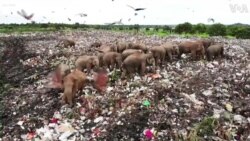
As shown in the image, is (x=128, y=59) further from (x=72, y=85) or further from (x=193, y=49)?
(x=193, y=49)

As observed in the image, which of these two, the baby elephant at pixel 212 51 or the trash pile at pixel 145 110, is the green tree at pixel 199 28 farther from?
the trash pile at pixel 145 110

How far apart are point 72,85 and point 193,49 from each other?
5710mm

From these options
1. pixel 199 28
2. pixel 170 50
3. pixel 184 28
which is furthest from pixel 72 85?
pixel 184 28

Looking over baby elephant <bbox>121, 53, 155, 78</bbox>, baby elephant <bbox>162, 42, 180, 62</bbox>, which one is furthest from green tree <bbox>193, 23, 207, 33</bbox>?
baby elephant <bbox>121, 53, 155, 78</bbox>

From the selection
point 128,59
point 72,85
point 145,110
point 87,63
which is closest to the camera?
point 145,110

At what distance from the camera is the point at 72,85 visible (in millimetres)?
12664

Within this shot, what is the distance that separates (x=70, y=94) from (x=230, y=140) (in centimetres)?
416

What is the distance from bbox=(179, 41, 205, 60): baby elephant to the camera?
1689 cm

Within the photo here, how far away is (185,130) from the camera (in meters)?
10.6

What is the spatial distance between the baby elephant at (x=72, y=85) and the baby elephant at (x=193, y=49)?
500 centimetres

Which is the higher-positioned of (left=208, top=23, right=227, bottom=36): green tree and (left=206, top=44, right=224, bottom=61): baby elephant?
(left=206, top=44, right=224, bottom=61): baby elephant

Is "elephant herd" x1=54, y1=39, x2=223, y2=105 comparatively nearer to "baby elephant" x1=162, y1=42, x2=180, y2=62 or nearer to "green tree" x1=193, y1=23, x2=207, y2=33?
"baby elephant" x1=162, y1=42, x2=180, y2=62

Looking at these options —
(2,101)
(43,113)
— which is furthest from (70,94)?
(2,101)

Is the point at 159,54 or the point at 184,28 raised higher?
the point at 159,54
